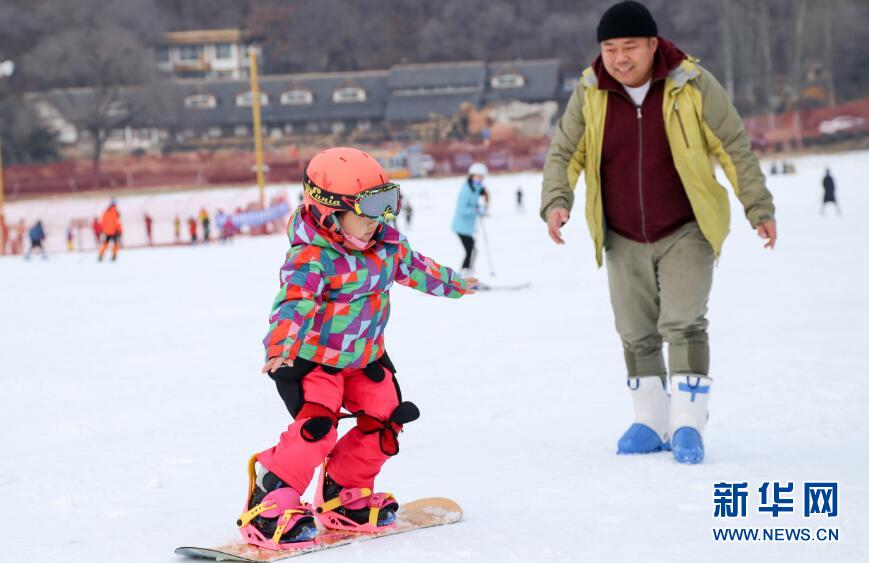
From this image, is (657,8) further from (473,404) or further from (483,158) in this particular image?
(473,404)

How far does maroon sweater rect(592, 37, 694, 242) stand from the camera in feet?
12.7

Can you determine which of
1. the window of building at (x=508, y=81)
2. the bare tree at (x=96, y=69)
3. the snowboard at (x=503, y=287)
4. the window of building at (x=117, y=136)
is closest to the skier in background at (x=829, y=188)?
the snowboard at (x=503, y=287)

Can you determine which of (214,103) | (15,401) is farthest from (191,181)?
(15,401)

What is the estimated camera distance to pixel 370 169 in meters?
3.01

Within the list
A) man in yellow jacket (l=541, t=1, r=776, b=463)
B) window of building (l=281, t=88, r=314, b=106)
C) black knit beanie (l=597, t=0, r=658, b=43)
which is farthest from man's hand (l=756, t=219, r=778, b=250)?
window of building (l=281, t=88, r=314, b=106)

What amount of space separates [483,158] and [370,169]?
51.3 meters

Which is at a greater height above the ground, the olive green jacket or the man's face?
the man's face

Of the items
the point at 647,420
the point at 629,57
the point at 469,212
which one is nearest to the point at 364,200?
the point at 629,57

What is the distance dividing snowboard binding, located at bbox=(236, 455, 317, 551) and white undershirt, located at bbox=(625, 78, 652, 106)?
1.75 metres

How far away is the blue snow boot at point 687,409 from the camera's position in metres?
3.79

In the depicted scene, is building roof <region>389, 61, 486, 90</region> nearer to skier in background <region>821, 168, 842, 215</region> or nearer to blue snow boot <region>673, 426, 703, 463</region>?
skier in background <region>821, 168, 842, 215</region>

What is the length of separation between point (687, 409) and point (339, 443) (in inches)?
49.3

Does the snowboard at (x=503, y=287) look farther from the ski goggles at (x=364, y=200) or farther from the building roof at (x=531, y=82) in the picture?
the building roof at (x=531, y=82)

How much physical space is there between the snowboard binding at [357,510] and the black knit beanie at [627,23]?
1651mm
